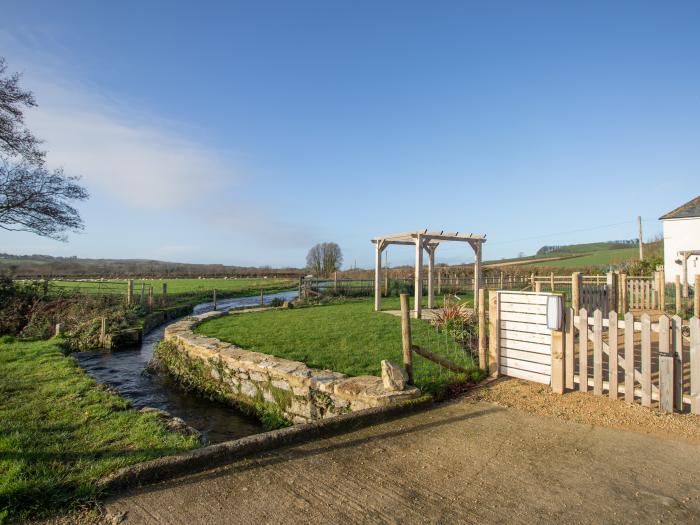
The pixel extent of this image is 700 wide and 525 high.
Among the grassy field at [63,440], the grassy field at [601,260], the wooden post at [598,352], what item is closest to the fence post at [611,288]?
the wooden post at [598,352]

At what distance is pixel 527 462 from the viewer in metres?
3.45

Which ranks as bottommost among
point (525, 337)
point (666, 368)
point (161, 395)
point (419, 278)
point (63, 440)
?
point (161, 395)

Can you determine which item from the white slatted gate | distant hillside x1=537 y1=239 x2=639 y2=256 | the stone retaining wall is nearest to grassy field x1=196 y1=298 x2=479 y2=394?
the stone retaining wall

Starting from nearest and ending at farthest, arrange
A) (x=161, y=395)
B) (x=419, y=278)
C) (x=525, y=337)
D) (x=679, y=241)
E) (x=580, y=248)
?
(x=525, y=337)
(x=161, y=395)
(x=419, y=278)
(x=679, y=241)
(x=580, y=248)

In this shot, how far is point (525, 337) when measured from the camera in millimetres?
5953

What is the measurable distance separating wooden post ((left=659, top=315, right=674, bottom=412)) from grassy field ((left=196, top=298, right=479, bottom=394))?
228cm

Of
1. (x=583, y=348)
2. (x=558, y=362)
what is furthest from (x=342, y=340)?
(x=583, y=348)

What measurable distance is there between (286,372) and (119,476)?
308 centimetres

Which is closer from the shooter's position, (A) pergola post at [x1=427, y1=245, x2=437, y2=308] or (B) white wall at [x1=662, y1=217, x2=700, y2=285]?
(A) pergola post at [x1=427, y1=245, x2=437, y2=308]

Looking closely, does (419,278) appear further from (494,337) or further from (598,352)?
(598,352)

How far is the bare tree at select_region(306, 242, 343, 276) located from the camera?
37.3 meters

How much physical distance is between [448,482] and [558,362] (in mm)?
3044

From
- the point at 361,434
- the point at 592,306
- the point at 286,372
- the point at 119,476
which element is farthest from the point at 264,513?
the point at 592,306

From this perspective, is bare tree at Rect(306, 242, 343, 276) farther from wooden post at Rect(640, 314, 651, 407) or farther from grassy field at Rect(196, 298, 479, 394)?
wooden post at Rect(640, 314, 651, 407)
